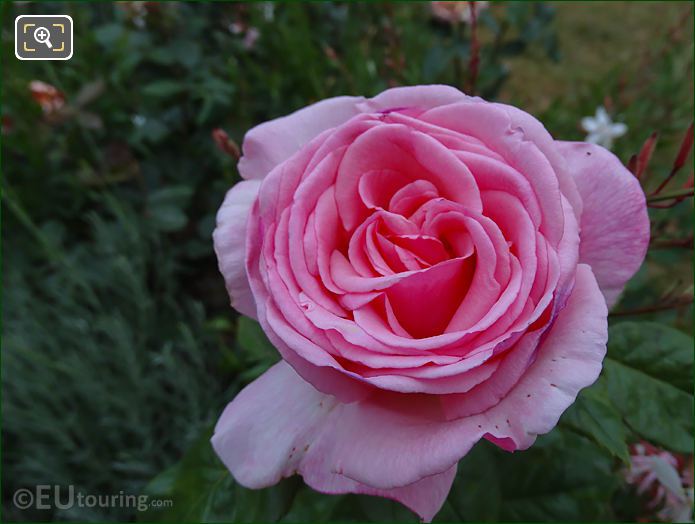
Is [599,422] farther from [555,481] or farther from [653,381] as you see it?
[555,481]

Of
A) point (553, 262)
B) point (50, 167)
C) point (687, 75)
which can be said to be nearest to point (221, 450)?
point (553, 262)

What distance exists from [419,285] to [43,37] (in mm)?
736

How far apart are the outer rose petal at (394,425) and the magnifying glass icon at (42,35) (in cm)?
66

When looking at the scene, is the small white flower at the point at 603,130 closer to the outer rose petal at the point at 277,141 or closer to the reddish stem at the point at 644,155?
the reddish stem at the point at 644,155

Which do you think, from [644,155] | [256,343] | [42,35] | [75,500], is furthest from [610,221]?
[75,500]

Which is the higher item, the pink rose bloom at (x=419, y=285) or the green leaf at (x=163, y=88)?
the pink rose bloom at (x=419, y=285)

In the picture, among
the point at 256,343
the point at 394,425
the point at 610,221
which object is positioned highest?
the point at 610,221

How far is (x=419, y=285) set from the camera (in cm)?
44

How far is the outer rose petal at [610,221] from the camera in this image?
1.50ft

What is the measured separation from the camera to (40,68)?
58.6 inches

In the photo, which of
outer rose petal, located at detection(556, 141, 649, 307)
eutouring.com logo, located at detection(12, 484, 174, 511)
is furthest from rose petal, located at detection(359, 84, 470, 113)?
eutouring.com logo, located at detection(12, 484, 174, 511)

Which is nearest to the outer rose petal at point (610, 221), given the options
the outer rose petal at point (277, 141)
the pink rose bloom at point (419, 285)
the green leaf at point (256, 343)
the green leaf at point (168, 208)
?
the pink rose bloom at point (419, 285)

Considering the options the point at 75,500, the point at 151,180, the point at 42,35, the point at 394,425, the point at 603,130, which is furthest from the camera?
the point at 151,180

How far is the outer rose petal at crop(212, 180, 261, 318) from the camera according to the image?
48 centimetres
